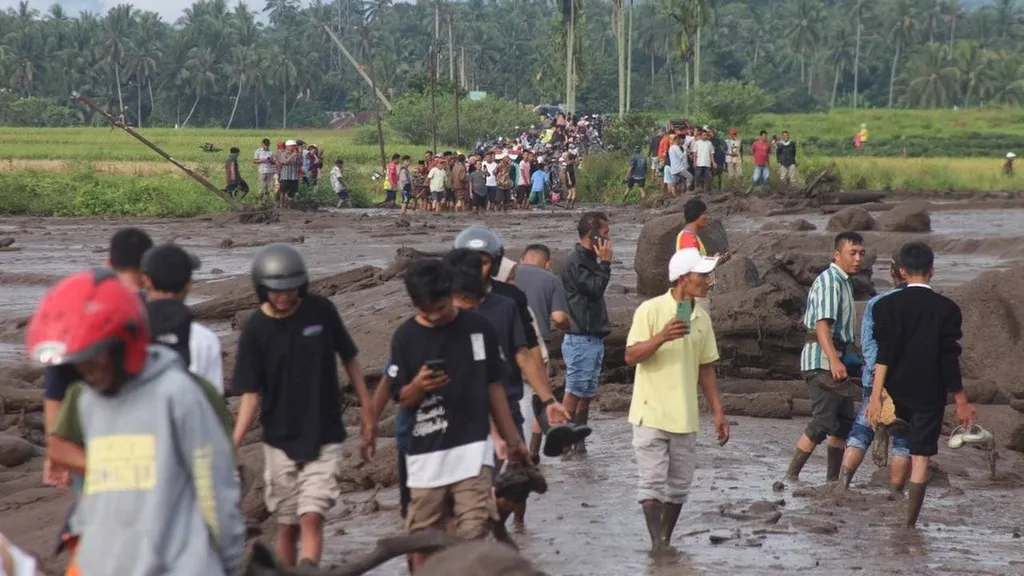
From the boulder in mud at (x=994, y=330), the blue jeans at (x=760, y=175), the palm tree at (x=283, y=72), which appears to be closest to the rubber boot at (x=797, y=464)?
the boulder in mud at (x=994, y=330)

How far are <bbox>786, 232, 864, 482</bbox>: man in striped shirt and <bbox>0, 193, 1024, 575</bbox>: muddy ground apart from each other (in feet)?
1.18

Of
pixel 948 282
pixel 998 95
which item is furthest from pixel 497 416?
pixel 998 95

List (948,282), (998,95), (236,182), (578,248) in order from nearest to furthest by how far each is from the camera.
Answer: (578,248), (948,282), (236,182), (998,95)

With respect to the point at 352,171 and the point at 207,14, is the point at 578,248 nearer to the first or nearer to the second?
the point at 352,171

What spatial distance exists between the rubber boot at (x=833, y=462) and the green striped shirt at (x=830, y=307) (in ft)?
2.03

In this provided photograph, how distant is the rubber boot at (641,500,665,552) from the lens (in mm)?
8211

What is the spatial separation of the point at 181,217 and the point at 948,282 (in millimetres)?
19882

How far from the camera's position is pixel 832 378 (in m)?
9.84

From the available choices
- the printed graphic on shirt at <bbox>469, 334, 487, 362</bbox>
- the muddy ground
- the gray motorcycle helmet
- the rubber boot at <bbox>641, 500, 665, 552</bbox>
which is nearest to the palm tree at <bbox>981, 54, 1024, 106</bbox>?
the muddy ground

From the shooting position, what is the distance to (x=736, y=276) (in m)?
15.3

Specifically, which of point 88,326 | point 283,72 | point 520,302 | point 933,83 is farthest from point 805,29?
point 88,326

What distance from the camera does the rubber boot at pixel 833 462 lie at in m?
10.2

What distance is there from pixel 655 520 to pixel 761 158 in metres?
29.9

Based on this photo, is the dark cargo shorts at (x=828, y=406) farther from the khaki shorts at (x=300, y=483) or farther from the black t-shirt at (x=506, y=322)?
the khaki shorts at (x=300, y=483)
